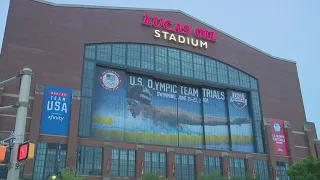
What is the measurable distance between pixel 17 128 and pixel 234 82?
59.8 meters

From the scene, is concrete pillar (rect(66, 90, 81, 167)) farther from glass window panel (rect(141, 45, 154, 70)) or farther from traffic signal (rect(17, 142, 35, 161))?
traffic signal (rect(17, 142, 35, 161))

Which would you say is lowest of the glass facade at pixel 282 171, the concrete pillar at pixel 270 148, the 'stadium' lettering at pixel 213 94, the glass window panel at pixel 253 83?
the glass facade at pixel 282 171

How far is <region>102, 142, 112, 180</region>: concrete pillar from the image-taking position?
168 feet

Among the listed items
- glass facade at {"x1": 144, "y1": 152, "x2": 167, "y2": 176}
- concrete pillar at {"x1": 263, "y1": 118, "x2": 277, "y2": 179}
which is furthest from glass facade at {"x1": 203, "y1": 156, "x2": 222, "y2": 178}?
concrete pillar at {"x1": 263, "y1": 118, "x2": 277, "y2": 179}

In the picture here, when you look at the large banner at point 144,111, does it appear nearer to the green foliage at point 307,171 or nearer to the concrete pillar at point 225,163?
the concrete pillar at point 225,163

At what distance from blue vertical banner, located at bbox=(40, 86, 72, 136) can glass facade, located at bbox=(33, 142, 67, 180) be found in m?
2.06

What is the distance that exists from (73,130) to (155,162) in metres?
14.6

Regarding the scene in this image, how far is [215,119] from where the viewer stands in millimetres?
66562

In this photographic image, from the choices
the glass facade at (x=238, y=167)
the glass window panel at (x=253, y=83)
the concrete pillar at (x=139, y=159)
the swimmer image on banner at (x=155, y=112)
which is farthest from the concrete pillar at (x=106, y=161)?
the glass window panel at (x=253, y=83)

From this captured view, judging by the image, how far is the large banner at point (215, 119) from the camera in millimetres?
64750

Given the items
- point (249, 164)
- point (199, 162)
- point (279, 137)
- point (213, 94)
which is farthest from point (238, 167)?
point (213, 94)

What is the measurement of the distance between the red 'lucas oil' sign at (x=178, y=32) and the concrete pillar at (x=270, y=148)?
19726 millimetres

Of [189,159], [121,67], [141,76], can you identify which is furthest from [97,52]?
[189,159]

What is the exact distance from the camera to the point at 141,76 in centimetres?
6219
